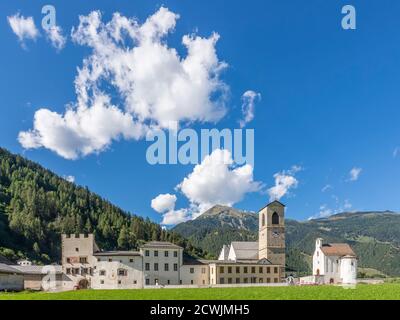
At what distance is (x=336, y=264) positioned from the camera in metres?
86.8

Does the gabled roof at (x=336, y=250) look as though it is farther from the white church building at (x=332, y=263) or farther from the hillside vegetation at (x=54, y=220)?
the hillside vegetation at (x=54, y=220)

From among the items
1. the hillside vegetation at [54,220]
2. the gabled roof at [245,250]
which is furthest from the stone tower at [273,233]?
the hillside vegetation at [54,220]

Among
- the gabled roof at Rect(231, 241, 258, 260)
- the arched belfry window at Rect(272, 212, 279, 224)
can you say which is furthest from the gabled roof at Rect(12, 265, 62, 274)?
the arched belfry window at Rect(272, 212, 279, 224)

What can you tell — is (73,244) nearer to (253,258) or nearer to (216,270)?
(216,270)

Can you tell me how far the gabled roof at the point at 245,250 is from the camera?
94875 mm

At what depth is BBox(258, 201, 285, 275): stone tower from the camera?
289 feet

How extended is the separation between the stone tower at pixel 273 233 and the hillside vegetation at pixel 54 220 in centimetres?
5117

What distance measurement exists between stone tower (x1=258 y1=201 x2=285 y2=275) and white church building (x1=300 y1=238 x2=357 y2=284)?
6.83 m

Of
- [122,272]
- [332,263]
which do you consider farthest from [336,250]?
[122,272]

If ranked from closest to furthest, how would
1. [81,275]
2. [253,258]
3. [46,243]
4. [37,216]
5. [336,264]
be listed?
[81,275] < [336,264] < [253,258] < [46,243] < [37,216]

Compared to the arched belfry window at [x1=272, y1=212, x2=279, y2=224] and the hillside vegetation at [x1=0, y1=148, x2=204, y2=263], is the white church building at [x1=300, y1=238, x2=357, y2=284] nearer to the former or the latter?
the arched belfry window at [x1=272, y1=212, x2=279, y2=224]

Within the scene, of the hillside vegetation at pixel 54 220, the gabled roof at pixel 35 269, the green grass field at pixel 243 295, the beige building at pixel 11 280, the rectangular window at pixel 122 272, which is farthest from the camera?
the hillside vegetation at pixel 54 220
